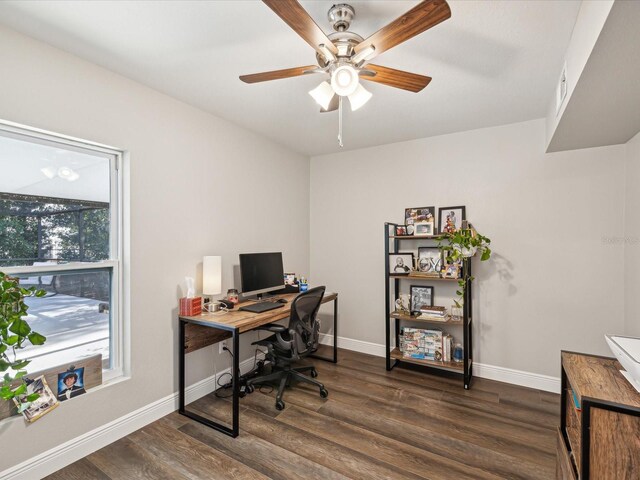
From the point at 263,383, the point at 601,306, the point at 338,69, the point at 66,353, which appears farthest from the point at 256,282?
the point at 601,306

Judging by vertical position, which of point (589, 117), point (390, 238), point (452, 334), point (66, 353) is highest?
point (589, 117)

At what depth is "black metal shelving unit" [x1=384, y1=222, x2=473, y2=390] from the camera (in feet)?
9.63

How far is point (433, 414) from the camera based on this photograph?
249cm

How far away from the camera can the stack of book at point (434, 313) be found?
3076 mm

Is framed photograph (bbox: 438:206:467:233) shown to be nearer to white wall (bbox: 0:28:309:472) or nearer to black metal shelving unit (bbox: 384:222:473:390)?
black metal shelving unit (bbox: 384:222:473:390)

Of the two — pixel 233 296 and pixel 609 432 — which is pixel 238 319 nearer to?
pixel 233 296

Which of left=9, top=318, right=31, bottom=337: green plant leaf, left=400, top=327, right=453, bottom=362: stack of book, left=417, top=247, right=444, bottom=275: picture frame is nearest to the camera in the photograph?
left=9, top=318, right=31, bottom=337: green plant leaf

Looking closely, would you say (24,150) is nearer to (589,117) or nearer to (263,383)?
(263,383)

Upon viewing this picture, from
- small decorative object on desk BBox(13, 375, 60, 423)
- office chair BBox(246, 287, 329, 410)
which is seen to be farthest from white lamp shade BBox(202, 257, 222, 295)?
small decorative object on desk BBox(13, 375, 60, 423)

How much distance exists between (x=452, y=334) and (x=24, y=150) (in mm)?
3762

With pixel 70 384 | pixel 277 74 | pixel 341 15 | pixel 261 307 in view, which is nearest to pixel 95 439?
pixel 70 384

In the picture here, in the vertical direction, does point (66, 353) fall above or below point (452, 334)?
above

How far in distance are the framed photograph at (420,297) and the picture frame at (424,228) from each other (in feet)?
1.96

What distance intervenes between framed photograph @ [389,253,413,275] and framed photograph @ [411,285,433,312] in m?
0.26
